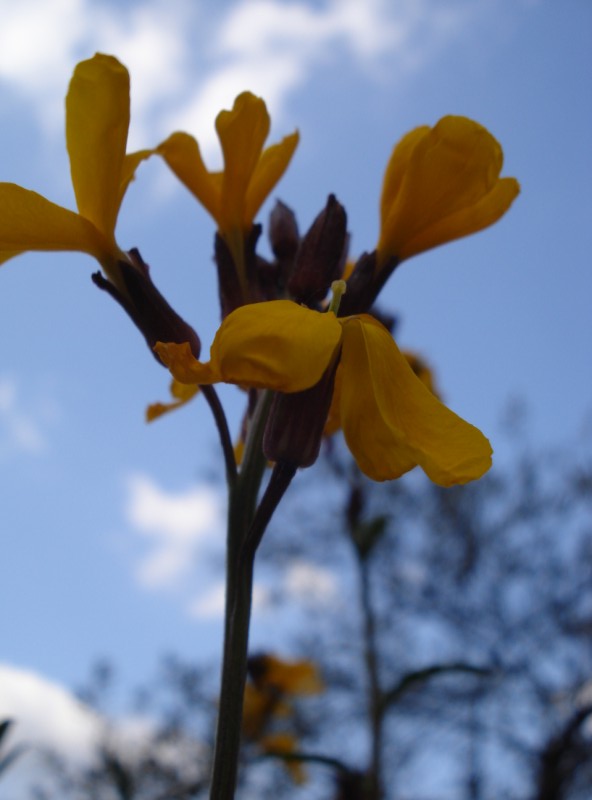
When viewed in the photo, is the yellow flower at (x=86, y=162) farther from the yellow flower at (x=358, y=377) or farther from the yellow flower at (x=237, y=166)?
the yellow flower at (x=358, y=377)

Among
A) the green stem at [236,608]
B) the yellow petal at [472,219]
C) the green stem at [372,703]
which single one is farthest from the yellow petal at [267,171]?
the green stem at [372,703]

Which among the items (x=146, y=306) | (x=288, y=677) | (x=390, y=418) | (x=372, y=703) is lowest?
(x=372, y=703)

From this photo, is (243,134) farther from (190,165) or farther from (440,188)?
(440,188)

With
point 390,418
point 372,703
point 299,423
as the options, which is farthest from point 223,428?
Result: point 372,703

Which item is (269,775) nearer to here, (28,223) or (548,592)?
(548,592)

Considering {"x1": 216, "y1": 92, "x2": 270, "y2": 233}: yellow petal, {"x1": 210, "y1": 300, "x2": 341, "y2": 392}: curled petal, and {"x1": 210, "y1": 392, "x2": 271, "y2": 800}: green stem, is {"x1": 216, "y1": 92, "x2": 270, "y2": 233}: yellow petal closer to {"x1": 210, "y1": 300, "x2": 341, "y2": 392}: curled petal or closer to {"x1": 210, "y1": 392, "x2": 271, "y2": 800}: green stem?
{"x1": 210, "y1": 392, "x2": 271, "y2": 800}: green stem

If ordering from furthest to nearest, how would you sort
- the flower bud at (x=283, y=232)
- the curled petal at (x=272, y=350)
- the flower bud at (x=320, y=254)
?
the flower bud at (x=283, y=232), the flower bud at (x=320, y=254), the curled petal at (x=272, y=350)

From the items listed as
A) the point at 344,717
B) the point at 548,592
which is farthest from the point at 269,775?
the point at 548,592
